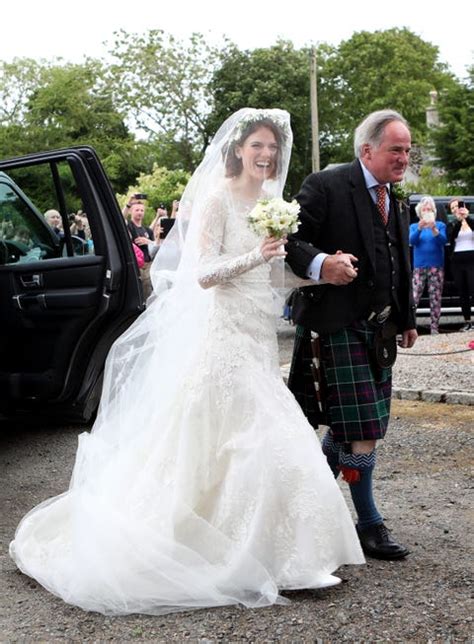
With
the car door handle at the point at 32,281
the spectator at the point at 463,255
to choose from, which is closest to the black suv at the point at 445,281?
the spectator at the point at 463,255

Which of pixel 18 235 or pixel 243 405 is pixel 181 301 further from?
pixel 18 235

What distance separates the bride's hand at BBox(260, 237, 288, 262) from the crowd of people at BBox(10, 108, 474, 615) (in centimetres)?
1

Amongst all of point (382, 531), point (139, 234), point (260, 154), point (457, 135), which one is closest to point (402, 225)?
point (260, 154)

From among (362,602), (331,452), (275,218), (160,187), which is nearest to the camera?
(362,602)

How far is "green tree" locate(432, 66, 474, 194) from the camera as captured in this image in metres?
44.8

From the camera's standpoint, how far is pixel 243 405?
475cm

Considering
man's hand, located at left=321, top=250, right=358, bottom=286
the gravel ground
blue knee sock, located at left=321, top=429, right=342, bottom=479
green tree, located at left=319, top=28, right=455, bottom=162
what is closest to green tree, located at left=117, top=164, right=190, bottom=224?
green tree, located at left=319, top=28, right=455, bottom=162

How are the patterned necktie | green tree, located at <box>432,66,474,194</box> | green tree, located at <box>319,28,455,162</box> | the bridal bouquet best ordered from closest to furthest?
1. the bridal bouquet
2. the patterned necktie
3. green tree, located at <box>432,66,474,194</box>
4. green tree, located at <box>319,28,455,162</box>

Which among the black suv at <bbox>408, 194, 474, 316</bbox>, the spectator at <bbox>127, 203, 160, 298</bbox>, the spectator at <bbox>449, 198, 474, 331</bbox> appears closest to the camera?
the spectator at <bbox>127, 203, 160, 298</bbox>

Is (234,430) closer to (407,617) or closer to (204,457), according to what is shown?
(204,457)

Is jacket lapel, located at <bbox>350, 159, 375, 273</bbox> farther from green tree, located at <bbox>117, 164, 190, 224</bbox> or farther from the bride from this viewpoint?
green tree, located at <bbox>117, 164, 190, 224</bbox>

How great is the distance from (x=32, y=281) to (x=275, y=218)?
3.05m

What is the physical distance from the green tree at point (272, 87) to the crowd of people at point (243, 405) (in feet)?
167

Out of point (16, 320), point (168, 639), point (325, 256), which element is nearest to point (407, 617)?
point (168, 639)
